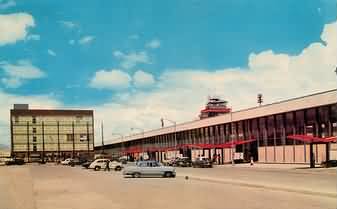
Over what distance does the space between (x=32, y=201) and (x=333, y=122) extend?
142ft

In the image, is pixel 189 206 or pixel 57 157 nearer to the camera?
pixel 189 206

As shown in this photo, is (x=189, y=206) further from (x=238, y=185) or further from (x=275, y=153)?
(x=275, y=153)

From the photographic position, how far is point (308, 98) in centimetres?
6334

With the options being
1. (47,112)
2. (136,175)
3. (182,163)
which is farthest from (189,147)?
(136,175)

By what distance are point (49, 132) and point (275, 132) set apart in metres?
66.7

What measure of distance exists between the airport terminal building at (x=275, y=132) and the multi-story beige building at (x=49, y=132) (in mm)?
26472

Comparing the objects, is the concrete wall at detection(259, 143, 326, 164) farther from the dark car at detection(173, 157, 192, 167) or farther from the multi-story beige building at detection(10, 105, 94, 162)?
the multi-story beige building at detection(10, 105, 94, 162)

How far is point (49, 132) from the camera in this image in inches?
4852

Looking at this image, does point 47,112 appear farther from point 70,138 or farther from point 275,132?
point 275,132

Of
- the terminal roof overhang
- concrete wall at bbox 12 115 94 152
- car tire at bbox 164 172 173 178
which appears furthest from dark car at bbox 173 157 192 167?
concrete wall at bbox 12 115 94 152

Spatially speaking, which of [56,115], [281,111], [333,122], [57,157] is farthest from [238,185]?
[57,157]

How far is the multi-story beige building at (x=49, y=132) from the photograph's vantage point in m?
118

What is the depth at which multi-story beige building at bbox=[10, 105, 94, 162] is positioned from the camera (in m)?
118

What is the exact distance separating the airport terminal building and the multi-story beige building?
86.9ft
